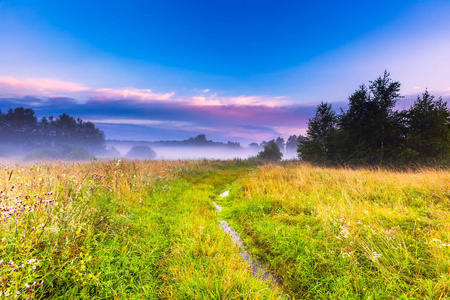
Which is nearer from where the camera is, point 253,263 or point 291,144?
point 253,263

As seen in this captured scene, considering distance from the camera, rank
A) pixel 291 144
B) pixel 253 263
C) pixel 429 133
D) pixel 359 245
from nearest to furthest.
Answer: pixel 359 245, pixel 253 263, pixel 429 133, pixel 291 144

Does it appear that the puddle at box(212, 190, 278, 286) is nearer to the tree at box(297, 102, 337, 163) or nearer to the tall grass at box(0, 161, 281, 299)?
the tall grass at box(0, 161, 281, 299)

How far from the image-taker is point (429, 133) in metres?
19.2

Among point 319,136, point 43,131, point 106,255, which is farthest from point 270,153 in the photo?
point 43,131

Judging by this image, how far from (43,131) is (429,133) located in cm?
8349

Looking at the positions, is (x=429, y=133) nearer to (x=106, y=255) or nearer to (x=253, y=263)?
(x=253, y=263)

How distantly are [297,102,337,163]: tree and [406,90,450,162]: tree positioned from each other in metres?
8.80

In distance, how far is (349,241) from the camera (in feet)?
12.8

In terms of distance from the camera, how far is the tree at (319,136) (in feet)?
87.7

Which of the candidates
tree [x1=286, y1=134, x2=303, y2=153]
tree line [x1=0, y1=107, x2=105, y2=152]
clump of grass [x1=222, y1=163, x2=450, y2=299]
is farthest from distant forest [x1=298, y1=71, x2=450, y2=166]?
tree [x1=286, y1=134, x2=303, y2=153]

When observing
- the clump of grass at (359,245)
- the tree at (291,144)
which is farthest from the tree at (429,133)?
the tree at (291,144)

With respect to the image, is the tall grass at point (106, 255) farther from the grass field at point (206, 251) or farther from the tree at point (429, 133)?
the tree at point (429, 133)

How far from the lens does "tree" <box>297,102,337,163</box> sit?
26.7 metres

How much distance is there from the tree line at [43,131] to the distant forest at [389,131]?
73140 millimetres
